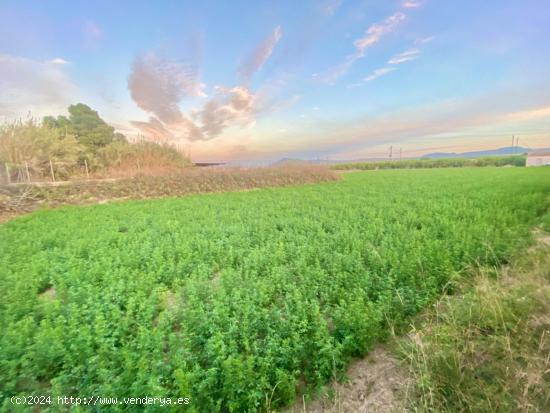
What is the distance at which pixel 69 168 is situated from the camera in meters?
20.1

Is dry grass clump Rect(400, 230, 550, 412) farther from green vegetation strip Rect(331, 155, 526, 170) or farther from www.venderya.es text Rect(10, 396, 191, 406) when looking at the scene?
green vegetation strip Rect(331, 155, 526, 170)

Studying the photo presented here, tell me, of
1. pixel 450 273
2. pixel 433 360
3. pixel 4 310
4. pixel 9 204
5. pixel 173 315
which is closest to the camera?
pixel 433 360

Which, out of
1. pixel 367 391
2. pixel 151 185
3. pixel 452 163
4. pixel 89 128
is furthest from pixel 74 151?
pixel 452 163

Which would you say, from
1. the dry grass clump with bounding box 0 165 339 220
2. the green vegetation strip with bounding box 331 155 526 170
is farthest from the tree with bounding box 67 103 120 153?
the green vegetation strip with bounding box 331 155 526 170

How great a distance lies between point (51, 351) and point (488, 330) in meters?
4.76

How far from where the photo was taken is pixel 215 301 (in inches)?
131

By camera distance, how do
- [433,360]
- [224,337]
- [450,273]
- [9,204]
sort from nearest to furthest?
[433,360] → [224,337] → [450,273] → [9,204]

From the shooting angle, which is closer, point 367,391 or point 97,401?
point 97,401

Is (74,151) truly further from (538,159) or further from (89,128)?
(538,159)

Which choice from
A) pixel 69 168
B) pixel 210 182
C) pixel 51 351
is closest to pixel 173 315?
pixel 51 351

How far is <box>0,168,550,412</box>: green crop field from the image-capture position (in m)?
2.28

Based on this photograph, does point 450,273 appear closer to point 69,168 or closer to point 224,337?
point 224,337

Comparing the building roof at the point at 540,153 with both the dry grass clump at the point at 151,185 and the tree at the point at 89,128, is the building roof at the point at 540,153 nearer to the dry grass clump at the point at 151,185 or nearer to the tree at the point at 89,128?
the dry grass clump at the point at 151,185

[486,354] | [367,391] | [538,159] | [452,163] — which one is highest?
[538,159]
